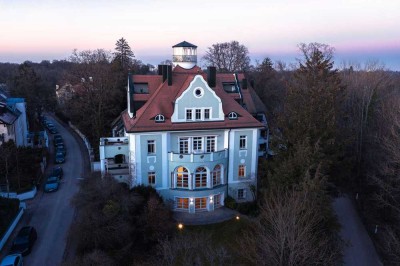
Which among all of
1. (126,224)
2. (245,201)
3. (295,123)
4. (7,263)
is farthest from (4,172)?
(295,123)

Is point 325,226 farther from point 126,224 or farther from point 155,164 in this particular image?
point 155,164

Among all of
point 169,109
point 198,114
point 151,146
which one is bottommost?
point 151,146

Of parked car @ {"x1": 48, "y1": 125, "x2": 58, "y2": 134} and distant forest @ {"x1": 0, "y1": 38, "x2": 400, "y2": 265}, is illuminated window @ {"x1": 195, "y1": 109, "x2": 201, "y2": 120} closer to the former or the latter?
distant forest @ {"x1": 0, "y1": 38, "x2": 400, "y2": 265}

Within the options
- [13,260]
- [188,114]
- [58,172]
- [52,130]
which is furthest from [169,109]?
[52,130]

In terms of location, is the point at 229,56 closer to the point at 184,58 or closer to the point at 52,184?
the point at 184,58

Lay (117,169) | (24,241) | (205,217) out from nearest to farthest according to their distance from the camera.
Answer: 1. (24,241)
2. (205,217)
3. (117,169)

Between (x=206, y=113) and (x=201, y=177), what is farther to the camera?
(x=201, y=177)

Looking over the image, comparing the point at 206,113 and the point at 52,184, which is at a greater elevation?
the point at 206,113

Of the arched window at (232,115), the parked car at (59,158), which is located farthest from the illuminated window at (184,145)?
the parked car at (59,158)
